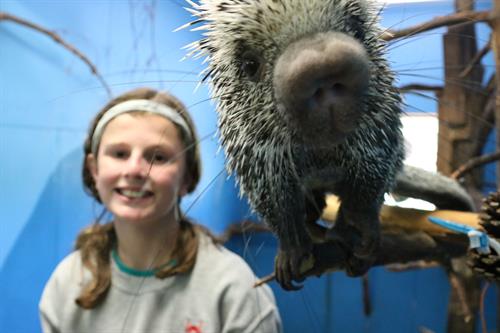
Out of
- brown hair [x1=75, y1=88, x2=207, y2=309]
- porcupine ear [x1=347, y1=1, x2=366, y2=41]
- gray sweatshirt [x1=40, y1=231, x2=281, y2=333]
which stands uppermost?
porcupine ear [x1=347, y1=1, x2=366, y2=41]

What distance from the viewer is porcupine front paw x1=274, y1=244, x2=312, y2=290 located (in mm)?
512

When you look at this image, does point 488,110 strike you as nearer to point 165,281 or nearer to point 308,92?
point 308,92

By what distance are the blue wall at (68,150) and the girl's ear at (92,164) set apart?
78 mm

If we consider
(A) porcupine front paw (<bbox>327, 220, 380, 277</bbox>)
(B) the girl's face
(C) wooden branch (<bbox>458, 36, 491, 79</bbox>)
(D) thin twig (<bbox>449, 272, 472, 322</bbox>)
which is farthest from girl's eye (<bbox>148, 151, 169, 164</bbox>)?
(D) thin twig (<bbox>449, 272, 472, 322</bbox>)

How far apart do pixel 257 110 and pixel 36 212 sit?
2.35 ft

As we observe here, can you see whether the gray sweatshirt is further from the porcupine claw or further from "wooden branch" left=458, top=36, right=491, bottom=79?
"wooden branch" left=458, top=36, right=491, bottom=79

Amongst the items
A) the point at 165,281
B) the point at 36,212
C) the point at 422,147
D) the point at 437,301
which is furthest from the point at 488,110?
the point at 36,212

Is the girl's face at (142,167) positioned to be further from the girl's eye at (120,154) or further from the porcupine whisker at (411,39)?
the porcupine whisker at (411,39)

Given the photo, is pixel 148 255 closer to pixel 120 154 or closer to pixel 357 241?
pixel 120 154

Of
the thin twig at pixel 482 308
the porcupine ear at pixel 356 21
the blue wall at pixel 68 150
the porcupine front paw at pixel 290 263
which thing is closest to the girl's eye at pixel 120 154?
the blue wall at pixel 68 150

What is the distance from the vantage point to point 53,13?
0.96 meters

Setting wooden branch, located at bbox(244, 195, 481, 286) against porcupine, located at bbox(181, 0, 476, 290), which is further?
wooden branch, located at bbox(244, 195, 481, 286)

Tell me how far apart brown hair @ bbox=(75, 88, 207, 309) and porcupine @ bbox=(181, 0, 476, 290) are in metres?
0.09

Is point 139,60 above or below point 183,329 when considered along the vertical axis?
above
